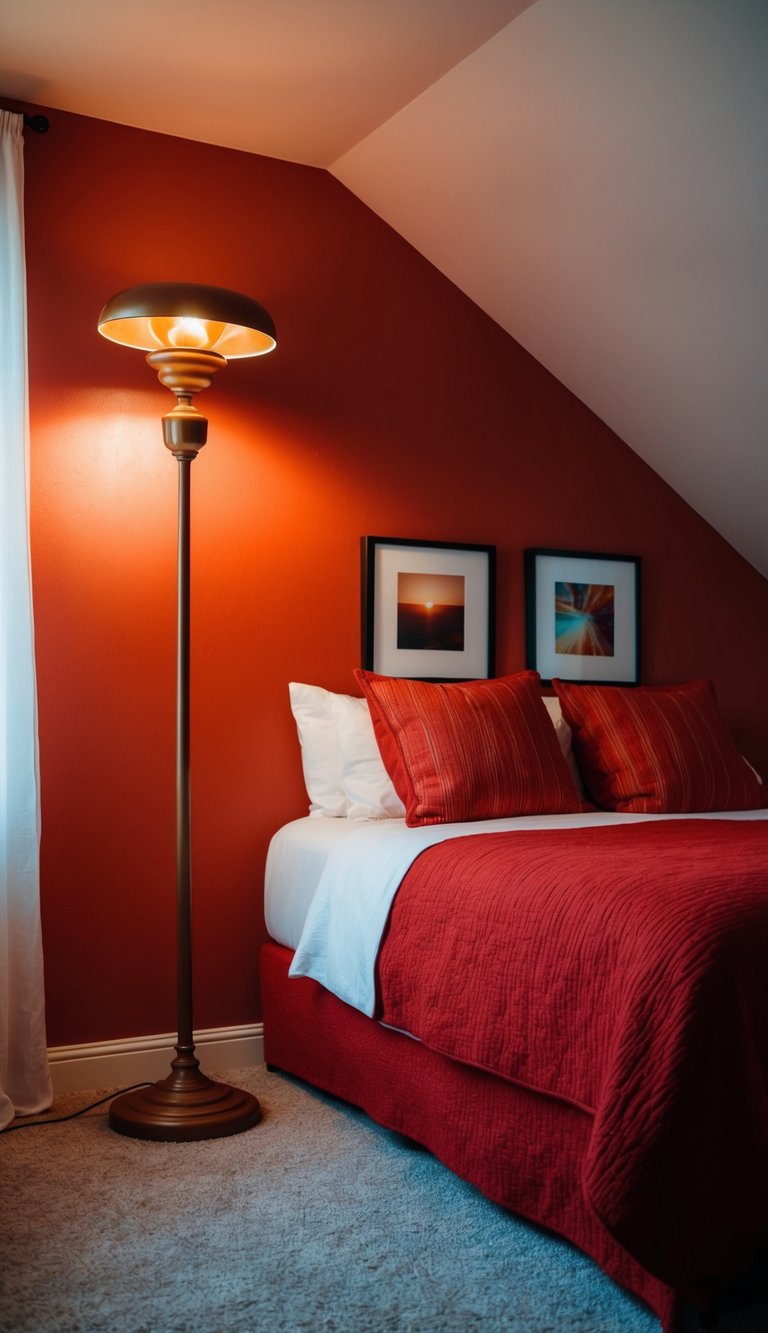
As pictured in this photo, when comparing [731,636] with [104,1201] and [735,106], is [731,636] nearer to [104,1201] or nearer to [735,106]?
[735,106]

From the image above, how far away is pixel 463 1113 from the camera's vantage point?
2.28 metres

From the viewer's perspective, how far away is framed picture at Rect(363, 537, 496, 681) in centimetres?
359

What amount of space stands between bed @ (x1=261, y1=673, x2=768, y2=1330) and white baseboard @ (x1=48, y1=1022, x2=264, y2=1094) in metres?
0.14

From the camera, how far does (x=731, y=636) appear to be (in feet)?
14.0

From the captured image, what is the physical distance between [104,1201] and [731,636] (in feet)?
9.50

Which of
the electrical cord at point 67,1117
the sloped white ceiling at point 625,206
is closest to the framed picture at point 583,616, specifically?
the sloped white ceiling at point 625,206

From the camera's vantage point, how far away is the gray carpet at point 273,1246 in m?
1.88

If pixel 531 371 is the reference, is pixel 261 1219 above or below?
below

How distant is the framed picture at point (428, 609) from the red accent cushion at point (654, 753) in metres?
0.32

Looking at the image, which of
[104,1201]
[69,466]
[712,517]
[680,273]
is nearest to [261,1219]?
[104,1201]

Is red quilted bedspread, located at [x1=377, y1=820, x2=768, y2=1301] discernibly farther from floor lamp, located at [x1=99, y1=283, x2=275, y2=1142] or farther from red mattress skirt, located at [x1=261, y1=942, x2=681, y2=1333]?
floor lamp, located at [x1=99, y1=283, x2=275, y2=1142]

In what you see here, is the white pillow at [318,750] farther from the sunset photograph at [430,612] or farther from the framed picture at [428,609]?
the sunset photograph at [430,612]

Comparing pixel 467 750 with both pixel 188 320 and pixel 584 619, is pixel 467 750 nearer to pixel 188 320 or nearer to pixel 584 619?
pixel 584 619

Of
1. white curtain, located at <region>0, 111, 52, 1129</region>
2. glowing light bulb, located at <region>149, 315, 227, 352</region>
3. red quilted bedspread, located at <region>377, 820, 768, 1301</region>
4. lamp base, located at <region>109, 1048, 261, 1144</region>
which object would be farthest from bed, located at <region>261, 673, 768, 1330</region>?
glowing light bulb, located at <region>149, 315, 227, 352</region>
